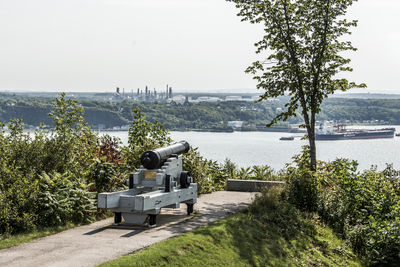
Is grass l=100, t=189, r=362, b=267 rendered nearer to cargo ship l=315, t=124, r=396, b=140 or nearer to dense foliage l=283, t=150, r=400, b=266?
dense foliage l=283, t=150, r=400, b=266

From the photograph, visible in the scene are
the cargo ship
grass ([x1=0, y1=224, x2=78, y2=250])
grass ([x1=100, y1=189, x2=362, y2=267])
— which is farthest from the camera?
the cargo ship

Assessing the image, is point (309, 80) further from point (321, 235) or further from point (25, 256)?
point (25, 256)

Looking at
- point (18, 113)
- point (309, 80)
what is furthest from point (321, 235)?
point (18, 113)

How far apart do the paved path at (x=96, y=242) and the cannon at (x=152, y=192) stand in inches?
11.0

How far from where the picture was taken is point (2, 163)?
8938 millimetres

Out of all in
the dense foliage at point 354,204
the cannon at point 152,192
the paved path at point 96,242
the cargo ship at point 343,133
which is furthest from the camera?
the cargo ship at point 343,133

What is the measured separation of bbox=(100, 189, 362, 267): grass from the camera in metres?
7.32

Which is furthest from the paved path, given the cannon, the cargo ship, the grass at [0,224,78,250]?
the cargo ship

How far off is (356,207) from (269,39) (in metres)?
5.15

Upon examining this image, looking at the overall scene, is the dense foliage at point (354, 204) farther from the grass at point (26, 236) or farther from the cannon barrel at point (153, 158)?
the grass at point (26, 236)

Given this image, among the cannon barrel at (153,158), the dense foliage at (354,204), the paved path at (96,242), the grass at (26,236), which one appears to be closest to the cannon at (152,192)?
the cannon barrel at (153,158)

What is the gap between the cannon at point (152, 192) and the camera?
28.6ft

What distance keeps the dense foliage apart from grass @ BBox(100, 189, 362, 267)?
0.43 meters

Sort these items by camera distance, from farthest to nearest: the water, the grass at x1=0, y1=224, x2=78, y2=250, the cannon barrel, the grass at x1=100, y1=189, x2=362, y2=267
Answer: the water, the cannon barrel, the grass at x1=0, y1=224, x2=78, y2=250, the grass at x1=100, y1=189, x2=362, y2=267
